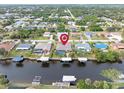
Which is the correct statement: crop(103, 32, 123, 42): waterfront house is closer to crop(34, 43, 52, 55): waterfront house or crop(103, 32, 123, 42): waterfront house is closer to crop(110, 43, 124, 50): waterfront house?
crop(110, 43, 124, 50): waterfront house

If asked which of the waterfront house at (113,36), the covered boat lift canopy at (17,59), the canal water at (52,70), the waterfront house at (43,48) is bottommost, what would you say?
the canal water at (52,70)

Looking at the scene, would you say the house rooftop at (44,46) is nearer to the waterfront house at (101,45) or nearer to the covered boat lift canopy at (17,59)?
the covered boat lift canopy at (17,59)

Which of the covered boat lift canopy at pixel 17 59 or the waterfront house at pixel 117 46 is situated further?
the waterfront house at pixel 117 46

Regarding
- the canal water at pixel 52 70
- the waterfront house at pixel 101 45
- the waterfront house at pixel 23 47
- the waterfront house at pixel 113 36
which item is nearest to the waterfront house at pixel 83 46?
the waterfront house at pixel 101 45

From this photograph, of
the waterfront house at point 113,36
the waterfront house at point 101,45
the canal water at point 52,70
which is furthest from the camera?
the waterfront house at point 113,36

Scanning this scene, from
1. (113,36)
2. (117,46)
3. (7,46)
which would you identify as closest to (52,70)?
(7,46)

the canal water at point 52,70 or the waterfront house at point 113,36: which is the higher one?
the waterfront house at point 113,36

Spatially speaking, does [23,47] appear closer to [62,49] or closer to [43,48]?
[43,48]

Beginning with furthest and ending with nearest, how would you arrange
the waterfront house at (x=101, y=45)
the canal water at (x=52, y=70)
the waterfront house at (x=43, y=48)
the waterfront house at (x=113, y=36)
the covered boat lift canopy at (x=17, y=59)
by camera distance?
the waterfront house at (x=113, y=36) → the waterfront house at (x=101, y=45) → the waterfront house at (x=43, y=48) → the covered boat lift canopy at (x=17, y=59) → the canal water at (x=52, y=70)
